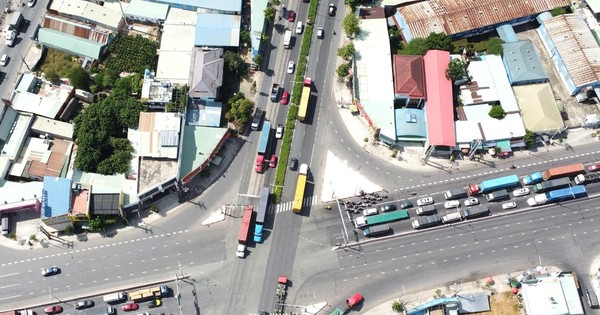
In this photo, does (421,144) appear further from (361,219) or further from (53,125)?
Result: (53,125)

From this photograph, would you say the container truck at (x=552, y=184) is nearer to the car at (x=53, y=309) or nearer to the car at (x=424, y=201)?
the car at (x=424, y=201)

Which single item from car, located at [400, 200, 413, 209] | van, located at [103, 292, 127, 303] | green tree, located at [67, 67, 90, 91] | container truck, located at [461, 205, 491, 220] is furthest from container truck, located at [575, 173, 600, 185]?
green tree, located at [67, 67, 90, 91]

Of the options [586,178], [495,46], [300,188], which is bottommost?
[300,188]

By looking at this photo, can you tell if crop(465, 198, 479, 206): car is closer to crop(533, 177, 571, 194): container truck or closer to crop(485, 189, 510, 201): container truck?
crop(485, 189, 510, 201): container truck

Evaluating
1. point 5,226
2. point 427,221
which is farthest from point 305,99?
point 5,226

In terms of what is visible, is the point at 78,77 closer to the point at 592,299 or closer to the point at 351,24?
the point at 351,24

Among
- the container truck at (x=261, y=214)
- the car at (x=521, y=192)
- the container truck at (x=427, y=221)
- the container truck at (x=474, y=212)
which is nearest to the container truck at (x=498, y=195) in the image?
the car at (x=521, y=192)
